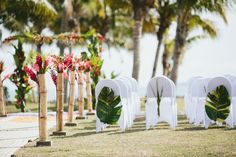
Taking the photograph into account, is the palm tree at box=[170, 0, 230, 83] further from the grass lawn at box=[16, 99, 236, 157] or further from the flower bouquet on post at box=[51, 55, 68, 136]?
the flower bouquet on post at box=[51, 55, 68, 136]

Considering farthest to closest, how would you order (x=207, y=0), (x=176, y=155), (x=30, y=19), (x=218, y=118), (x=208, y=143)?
(x=30, y=19) → (x=207, y=0) → (x=218, y=118) → (x=208, y=143) → (x=176, y=155)

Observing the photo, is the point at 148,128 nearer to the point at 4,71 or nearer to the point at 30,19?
the point at 4,71

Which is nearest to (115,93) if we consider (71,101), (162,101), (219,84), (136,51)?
(162,101)

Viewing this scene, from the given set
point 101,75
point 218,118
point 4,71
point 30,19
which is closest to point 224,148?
point 218,118

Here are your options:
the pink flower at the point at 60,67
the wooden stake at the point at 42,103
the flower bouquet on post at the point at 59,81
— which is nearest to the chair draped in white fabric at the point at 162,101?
the flower bouquet on post at the point at 59,81

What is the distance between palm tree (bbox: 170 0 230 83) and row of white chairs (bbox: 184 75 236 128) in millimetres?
6679

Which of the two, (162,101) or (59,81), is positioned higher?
(59,81)

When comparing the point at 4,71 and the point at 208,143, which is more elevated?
the point at 4,71

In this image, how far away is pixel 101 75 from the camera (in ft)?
63.1

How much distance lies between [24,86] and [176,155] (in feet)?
36.6

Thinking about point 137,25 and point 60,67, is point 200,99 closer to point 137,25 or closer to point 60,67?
point 60,67

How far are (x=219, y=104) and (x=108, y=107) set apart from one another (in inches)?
104

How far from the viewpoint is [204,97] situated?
452 inches

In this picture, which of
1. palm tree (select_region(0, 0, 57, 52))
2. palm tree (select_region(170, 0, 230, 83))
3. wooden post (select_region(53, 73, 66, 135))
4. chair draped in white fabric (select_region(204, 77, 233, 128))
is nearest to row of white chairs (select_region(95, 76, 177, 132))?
chair draped in white fabric (select_region(204, 77, 233, 128))
